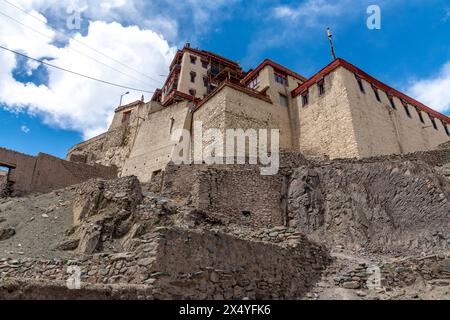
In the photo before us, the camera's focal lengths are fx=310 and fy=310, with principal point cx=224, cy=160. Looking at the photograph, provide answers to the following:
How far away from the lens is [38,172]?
19328mm

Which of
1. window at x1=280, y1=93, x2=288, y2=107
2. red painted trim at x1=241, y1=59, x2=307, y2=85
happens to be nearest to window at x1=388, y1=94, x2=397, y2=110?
red painted trim at x1=241, y1=59, x2=307, y2=85

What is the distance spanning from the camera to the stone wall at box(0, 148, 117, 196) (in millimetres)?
18406

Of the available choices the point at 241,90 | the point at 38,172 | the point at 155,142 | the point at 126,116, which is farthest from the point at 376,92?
the point at 126,116

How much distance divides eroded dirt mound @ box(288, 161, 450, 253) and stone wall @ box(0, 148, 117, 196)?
14.8 metres

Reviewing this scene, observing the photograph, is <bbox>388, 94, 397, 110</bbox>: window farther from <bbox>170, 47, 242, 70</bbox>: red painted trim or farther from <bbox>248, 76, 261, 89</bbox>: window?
<bbox>170, 47, 242, 70</bbox>: red painted trim

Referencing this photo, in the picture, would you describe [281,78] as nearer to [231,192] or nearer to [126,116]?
[231,192]

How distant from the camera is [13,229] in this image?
38.7 feet

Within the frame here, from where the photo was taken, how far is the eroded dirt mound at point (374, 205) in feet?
37.2

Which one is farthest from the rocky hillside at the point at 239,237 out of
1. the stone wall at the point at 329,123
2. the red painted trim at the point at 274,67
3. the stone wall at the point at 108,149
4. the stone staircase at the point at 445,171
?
the stone wall at the point at 108,149

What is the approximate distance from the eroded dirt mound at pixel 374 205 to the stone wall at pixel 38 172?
14.8m

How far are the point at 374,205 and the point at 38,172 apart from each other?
19.0 metres
